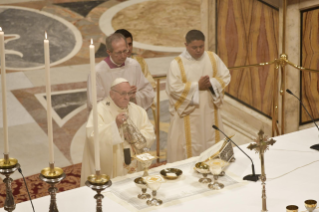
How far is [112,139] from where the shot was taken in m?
4.73

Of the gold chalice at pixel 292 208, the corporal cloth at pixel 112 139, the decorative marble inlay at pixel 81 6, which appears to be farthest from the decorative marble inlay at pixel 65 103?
the gold chalice at pixel 292 208

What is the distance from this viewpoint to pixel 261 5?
6.73 metres

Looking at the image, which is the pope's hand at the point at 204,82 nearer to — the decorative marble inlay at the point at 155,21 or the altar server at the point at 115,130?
the altar server at the point at 115,130

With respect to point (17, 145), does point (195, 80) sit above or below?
above

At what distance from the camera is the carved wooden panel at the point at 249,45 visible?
6742mm

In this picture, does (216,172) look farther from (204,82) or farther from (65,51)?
(65,51)

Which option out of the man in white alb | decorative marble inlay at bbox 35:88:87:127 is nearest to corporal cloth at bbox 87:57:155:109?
the man in white alb

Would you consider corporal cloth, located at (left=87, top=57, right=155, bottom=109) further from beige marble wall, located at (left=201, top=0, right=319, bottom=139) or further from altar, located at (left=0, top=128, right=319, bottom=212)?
altar, located at (left=0, top=128, right=319, bottom=212)

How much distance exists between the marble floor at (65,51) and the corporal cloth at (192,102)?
40.7 inches

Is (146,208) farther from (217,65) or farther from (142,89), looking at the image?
(217,65)

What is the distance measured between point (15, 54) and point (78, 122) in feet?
10.3

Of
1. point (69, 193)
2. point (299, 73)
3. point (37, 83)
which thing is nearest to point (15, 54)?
point (37, 83)

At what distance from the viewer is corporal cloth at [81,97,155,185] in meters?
4.72

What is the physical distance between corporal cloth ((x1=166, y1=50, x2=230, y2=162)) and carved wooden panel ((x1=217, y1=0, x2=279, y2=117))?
0.93 meters
